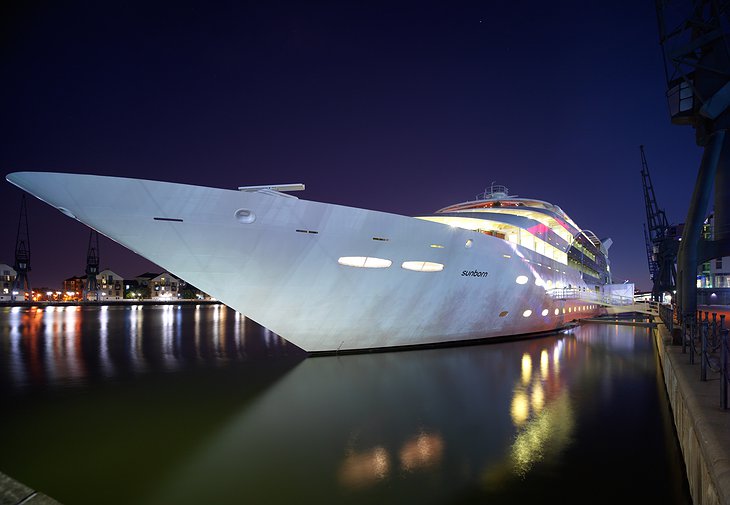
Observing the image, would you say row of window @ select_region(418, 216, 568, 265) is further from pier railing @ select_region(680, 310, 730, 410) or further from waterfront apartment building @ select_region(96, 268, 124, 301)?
waterfront apartment building @ select_region(96, 268, 124, 301)

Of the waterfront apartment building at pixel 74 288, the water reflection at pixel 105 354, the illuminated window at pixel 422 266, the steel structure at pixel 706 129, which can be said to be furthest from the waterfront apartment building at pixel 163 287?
the steel structure at pixel 706 129

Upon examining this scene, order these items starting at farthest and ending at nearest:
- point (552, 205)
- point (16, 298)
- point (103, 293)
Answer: point (103, 293), point (16, 298), point (552, 205)

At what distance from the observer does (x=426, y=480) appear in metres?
5.25

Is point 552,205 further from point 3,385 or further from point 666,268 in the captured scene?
point 666,268

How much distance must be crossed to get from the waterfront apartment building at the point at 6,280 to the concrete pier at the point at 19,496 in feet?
400

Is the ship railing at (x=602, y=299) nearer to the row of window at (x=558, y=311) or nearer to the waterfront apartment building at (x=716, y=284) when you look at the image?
the row of window at (x=558, y=311)

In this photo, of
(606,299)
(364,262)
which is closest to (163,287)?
(606,299)

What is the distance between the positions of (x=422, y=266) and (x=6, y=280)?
12182 cm

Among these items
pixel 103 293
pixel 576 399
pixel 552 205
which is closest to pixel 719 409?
pixel 576 399

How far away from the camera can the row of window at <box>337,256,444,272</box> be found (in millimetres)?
11734

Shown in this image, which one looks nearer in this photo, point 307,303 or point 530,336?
point 307,303

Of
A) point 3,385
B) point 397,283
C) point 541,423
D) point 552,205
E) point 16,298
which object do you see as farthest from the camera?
point 16,298

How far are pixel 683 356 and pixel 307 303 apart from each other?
9019 mm

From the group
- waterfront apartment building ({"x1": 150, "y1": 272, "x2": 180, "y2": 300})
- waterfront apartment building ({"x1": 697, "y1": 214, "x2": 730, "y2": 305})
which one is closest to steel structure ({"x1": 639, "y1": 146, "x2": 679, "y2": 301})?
waterfront apartment building ({"x1": 697, "y1": 214, "x2": 730, "y2": 305})
